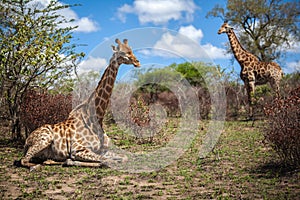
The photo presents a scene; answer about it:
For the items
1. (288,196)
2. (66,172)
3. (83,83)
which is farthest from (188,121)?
(288,196)

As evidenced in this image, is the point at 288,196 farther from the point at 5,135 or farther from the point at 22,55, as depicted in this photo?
the point at 5,135

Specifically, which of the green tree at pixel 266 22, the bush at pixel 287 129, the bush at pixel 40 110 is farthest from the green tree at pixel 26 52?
the green tree at pixel 266 22

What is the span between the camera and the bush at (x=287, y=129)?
552 cm

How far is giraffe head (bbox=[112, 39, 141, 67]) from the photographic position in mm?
6562

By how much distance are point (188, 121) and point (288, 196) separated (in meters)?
9.12

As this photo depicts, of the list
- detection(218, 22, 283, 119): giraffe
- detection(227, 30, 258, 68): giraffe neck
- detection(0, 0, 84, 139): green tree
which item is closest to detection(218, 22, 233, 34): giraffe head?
detection(218, 22, 283, 119): giraffe

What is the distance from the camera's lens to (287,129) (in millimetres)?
5559

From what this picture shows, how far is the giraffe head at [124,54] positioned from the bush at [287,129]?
8.24 feet

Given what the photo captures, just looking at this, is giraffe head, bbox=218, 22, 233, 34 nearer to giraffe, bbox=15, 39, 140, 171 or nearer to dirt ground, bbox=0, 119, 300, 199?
dirt ground, bbox=0, 119, 300, 199

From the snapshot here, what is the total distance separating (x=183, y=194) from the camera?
192 inches

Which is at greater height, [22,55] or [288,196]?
[22,55]

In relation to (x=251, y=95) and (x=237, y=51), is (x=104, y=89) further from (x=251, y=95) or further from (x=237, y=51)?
(x=237, y=51)

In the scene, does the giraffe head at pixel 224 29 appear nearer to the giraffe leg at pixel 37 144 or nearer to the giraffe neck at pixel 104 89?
the giraffe neck at pixel 104 89

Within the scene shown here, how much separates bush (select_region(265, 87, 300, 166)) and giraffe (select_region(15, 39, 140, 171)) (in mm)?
2590
